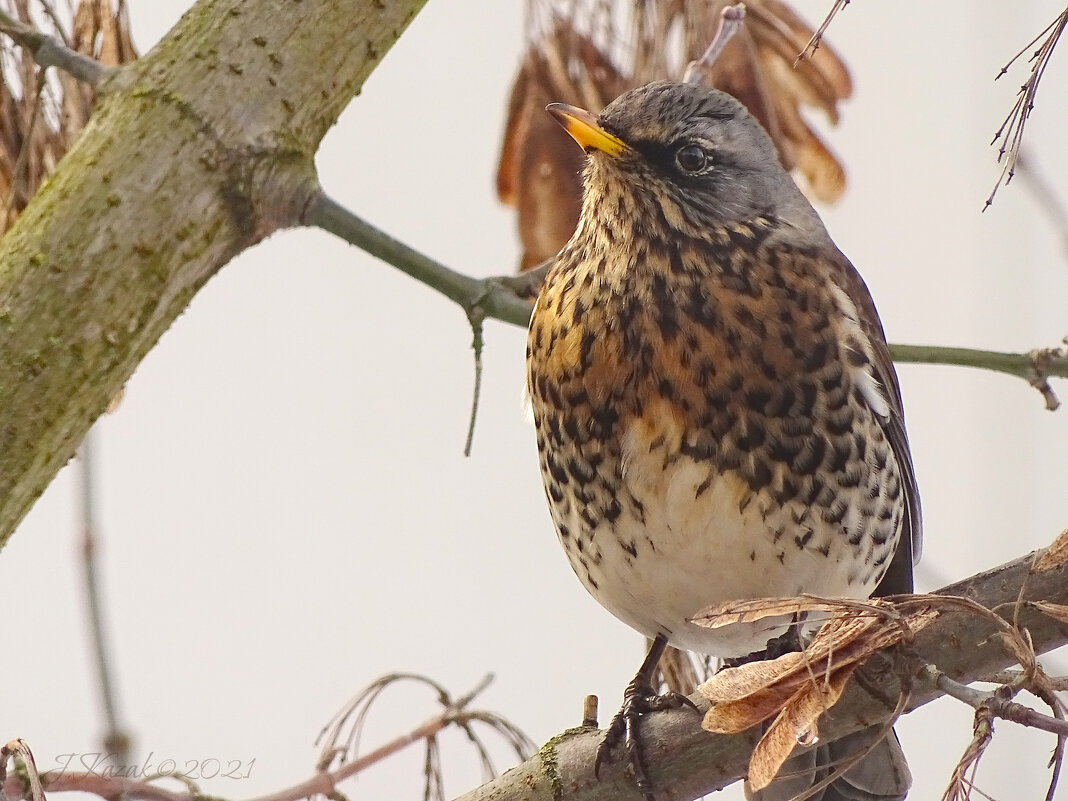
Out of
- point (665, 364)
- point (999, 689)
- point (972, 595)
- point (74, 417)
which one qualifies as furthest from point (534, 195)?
point (999, 689)

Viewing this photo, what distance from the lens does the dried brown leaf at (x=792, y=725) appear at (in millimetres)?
930

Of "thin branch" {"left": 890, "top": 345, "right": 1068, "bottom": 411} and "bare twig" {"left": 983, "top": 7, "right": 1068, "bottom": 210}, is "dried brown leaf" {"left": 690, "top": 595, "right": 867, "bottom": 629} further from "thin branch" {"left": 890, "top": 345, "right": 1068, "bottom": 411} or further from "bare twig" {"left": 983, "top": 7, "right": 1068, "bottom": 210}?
"thin branch" {"left": 890, "top": 345, "right": 1068, "bottom": 411}

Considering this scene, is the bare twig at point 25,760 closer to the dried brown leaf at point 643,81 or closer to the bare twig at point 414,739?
the bare twig at point 414,739

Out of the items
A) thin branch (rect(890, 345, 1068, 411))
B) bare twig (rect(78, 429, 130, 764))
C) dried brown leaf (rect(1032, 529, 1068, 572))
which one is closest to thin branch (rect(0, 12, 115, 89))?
bare twig (rect(78, 429, 130, 764))

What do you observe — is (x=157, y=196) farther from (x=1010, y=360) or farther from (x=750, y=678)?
(x=1010, y=360)

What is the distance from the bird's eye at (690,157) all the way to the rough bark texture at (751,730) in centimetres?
69

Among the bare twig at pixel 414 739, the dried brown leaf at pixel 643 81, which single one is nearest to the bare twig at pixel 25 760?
the bare twig at pixel 414 739

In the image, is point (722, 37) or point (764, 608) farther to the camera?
point (722, 37)

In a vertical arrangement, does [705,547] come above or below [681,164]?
below

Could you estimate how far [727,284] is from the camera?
164 centimetres

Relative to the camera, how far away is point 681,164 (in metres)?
1.72

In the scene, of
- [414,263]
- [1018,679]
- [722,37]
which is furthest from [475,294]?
[1018,679]

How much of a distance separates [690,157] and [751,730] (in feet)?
2.52

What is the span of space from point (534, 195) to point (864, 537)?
758 millimetres
